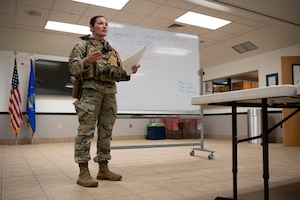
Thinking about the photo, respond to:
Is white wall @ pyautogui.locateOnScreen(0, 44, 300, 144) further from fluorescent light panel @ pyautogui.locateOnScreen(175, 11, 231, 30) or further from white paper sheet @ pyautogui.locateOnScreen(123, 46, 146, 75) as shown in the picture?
white paper sheet @ pyautogui.locateOnScreen(123, 46, 146, 75)

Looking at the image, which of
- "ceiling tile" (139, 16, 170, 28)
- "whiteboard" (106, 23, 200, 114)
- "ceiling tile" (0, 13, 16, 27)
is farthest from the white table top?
"ceiling tile" (0, 13, 16, 27)

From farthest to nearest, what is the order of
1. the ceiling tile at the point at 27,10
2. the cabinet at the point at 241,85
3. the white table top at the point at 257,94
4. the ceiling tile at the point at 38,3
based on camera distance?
the cabinet at the point at 241,85
the ceiling tile at the point at 27,10
the ceiling tile at the point at 38,3
the white table top at the point at 257,94

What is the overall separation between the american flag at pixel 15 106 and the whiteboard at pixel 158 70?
388cm

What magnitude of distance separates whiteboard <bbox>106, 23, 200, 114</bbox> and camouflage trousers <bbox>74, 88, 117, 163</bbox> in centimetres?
104

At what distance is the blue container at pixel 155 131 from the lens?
7.43m

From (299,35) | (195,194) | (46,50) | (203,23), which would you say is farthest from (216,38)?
(195,194)

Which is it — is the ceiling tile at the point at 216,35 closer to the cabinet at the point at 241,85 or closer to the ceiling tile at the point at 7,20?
the cabinet at the point at 241,85

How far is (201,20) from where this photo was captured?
5.38 metres

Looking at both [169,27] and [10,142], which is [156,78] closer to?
[169,27]

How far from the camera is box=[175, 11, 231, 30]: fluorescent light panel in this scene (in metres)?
5.18

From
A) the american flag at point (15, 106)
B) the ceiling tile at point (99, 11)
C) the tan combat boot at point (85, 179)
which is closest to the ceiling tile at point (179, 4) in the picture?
the ceiling tile at point (99, 11)

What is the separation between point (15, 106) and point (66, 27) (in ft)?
7.20

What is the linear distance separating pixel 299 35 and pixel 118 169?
4980 mm

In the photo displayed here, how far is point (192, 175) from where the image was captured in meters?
2.36
